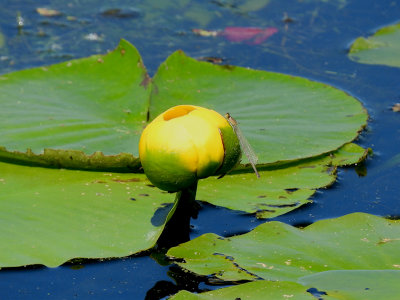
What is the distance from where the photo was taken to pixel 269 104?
2.89 metres

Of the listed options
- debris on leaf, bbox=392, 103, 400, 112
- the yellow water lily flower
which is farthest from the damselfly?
debris on leaf, bbox=392, 103, 400, 112

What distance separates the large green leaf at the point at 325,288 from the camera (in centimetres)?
150

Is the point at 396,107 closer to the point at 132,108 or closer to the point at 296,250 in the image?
the point at 132,108

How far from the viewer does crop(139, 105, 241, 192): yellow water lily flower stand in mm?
1729

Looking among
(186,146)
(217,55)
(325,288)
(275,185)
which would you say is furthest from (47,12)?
(325,288)

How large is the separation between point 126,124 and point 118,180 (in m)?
0.38

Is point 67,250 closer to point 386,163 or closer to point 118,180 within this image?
point 118,180

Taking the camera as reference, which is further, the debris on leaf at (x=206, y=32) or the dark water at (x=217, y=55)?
the debris on leaf at (x=206, y=32)

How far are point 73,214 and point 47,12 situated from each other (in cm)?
270

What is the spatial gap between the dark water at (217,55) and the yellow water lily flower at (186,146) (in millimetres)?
321

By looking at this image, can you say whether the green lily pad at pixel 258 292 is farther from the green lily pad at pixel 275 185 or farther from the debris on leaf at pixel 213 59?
the debris on leaf at pixel 213 59

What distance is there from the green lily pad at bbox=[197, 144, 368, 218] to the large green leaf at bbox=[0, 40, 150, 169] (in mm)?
314

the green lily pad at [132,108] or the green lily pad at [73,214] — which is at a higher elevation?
the green lily pad at [132,108]

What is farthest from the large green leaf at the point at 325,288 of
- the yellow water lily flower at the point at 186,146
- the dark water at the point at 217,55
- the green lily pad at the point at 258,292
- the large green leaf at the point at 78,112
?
the large green leaf at the point at 78,112
